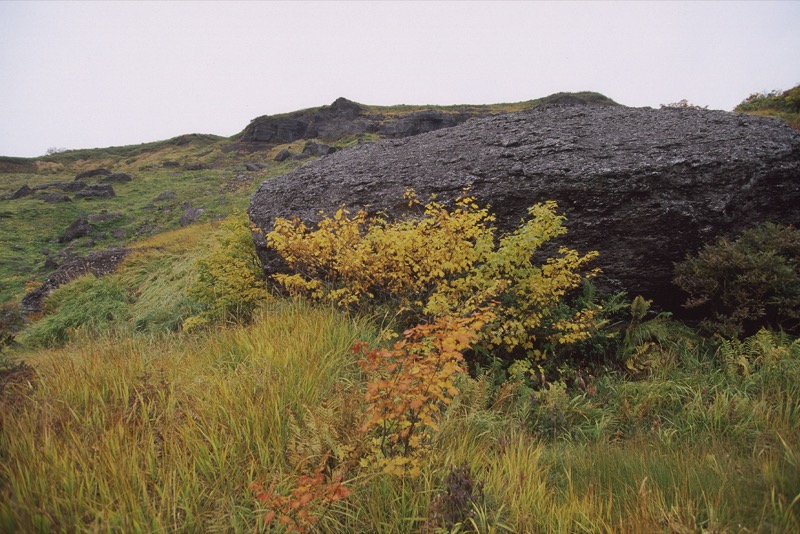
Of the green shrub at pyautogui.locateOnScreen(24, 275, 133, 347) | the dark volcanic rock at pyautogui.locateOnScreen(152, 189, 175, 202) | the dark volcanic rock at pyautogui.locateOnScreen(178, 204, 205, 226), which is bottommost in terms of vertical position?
the green shrub at pyautogui.locateOnScreen(24, 275, 133, 347)

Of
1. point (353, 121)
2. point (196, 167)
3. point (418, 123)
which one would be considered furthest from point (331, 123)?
point (196, 167)

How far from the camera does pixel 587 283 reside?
5.64 meters

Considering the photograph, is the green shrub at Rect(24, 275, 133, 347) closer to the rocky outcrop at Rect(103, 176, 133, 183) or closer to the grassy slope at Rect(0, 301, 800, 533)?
the grassy slope at Rect(0, 301, 800, 533)

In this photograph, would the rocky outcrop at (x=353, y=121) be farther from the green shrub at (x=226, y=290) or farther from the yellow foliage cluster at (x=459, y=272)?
the yellow foliage cluster at (x=459, y=272)

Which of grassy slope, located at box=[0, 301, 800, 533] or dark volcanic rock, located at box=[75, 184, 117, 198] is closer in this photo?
grassy slope, located at box=[0, 301, 800, 533]

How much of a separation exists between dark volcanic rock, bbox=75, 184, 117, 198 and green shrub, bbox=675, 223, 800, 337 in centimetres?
3642

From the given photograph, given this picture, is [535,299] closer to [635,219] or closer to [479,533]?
[635,219]

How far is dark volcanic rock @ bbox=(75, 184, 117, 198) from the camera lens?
98.5 feet

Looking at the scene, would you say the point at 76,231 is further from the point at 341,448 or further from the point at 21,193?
the point at 341,448

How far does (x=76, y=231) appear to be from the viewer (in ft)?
69.7

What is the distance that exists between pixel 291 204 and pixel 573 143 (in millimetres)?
4990

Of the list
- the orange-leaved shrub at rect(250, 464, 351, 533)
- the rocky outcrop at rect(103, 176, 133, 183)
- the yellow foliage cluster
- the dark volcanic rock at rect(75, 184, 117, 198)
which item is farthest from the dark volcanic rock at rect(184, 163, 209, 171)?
the orange-leaved shrub at rect(250, 464, 351, 533)

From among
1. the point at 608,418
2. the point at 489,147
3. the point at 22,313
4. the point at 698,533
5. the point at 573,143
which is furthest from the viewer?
the point at 22,313

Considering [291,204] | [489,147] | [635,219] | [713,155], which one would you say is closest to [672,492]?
[635,219]
